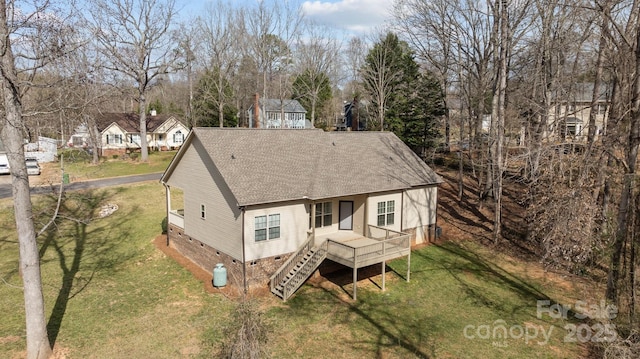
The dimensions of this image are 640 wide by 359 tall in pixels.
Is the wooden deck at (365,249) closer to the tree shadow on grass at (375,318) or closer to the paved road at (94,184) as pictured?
the tree shadow on grass at (375,318)

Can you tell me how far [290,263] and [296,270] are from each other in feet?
1.42

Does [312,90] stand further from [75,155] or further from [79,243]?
[79,243]

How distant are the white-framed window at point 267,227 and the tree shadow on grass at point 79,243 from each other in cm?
605

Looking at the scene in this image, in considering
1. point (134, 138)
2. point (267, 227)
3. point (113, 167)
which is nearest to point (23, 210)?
point (267, 227)

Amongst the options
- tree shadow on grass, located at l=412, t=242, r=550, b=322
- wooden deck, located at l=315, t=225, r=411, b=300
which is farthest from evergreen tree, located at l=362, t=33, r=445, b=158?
wooden deck, located at l=315, t=225, r=411, b=300

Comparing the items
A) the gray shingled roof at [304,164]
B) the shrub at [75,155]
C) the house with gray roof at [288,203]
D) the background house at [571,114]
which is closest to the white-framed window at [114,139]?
the shrub at [75,155]

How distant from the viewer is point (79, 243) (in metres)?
22.5

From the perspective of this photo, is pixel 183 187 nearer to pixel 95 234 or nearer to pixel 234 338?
pixel 95 234

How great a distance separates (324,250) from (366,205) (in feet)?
11.7

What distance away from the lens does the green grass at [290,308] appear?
13367 mm

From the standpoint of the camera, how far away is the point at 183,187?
67.4ft

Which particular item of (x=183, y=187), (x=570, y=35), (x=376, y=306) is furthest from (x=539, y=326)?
(x=570, y=35)

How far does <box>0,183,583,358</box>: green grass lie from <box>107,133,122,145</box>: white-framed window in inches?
1223

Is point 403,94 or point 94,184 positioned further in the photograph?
point 403,94
